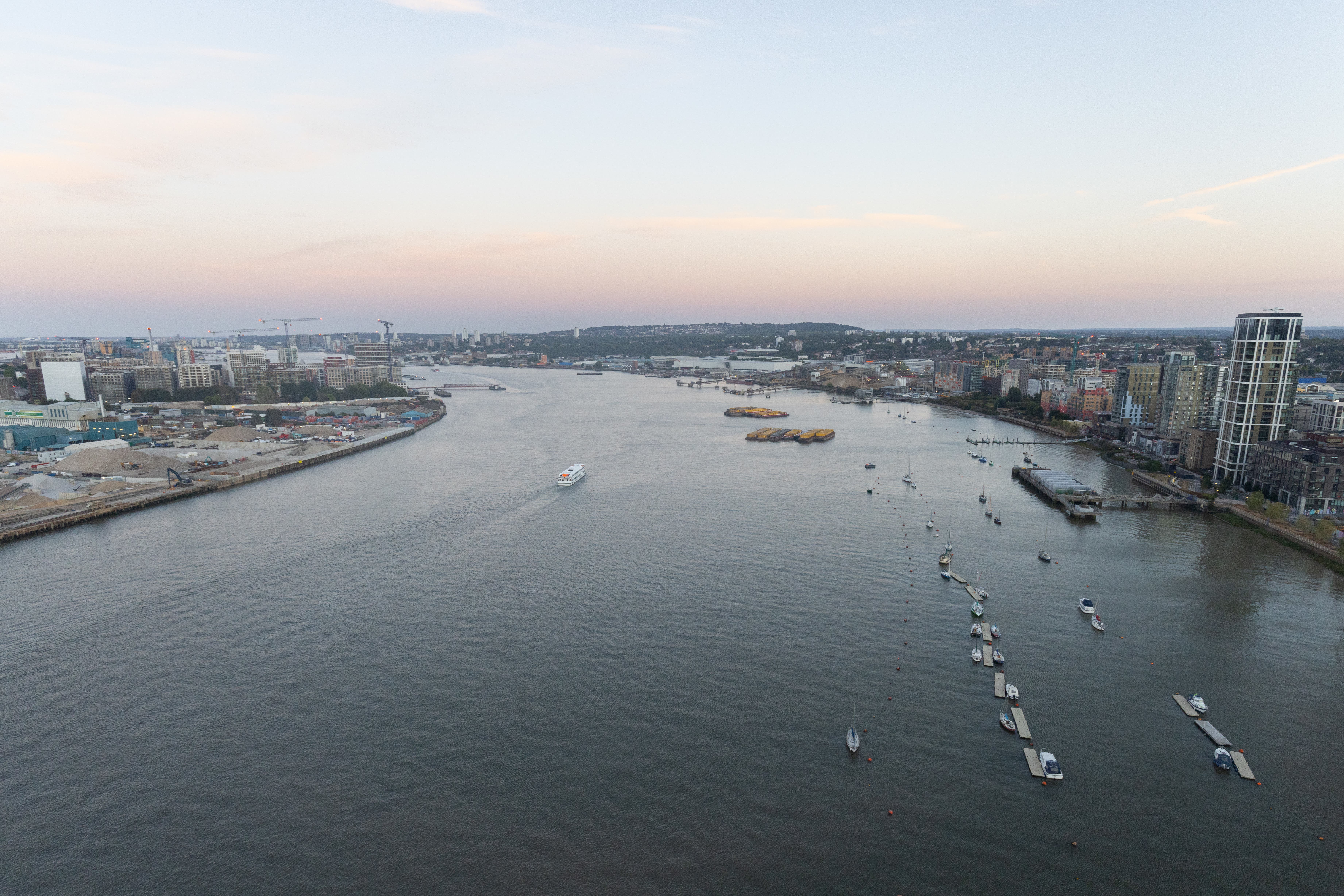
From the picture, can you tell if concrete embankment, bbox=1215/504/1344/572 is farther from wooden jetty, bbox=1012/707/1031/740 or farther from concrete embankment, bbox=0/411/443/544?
concrete embankment, bbox=0/411/443/544

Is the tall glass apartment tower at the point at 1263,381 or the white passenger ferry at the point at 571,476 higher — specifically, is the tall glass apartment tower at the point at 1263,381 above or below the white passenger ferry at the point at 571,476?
above

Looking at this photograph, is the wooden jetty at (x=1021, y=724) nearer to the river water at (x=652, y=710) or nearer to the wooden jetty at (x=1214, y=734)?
the river water at (x=652, y=710)

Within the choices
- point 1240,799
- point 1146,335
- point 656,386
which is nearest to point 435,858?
point 1240,799

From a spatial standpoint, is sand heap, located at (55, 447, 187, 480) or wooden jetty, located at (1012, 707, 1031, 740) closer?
wooden jetty, located at (1012, 707, 1031, 740)

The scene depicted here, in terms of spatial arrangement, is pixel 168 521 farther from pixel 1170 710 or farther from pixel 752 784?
pixel 1170 710

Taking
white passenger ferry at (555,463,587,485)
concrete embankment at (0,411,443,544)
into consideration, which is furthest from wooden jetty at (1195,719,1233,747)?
concrete embankment at (0,411,443,544)

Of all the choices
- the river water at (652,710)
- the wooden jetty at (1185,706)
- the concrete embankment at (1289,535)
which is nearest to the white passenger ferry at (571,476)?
the river water at (652,710)

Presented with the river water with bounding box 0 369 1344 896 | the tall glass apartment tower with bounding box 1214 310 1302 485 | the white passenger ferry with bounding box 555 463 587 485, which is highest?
the tall glass apartment tower with bounding box 1214 310 1302 485
